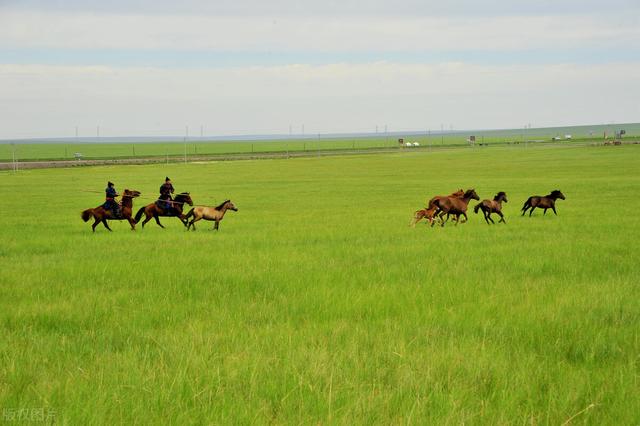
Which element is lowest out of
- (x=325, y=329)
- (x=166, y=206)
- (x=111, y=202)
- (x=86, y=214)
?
(x=325, y=329)

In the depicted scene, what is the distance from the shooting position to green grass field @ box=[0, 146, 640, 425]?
6012 mm

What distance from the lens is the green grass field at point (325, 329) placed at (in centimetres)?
601

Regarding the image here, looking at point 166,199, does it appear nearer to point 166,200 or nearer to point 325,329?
point 166,200

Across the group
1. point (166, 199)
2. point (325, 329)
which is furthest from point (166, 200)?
point (325, 329)

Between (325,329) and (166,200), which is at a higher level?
(166,200)

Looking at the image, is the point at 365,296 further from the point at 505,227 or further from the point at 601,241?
the point at 505,227

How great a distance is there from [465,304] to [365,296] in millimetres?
1588

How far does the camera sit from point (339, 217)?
1061 inches

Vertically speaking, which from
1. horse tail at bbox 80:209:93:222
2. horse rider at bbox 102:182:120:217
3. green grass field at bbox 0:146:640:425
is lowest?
green grass field at bbox 0:146:640:425

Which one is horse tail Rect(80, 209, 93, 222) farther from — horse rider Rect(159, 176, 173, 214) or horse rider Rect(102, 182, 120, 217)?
horse rider Rect(159, 176, 173, 214)

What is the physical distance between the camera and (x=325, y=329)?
28.5ft

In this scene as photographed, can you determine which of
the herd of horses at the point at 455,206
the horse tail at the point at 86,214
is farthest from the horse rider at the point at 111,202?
the herd of horses at the point at 455,206

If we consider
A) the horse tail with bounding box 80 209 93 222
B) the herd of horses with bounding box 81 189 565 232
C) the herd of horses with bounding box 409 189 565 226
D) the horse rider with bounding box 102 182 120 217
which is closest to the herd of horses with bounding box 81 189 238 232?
the herd of horses with bounding box 81 189 565 232

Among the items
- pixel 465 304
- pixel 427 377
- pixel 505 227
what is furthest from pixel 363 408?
pixel 505 227
